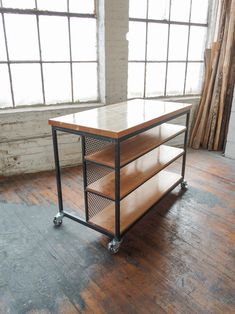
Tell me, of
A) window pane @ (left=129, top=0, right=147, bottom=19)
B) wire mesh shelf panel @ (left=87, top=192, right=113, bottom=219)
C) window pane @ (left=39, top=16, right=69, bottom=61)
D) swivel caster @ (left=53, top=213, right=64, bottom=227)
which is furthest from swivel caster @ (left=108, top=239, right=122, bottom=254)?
window pane @ (left=129, top=0, right=147, bottom=19)

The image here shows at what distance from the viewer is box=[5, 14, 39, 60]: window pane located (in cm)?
297

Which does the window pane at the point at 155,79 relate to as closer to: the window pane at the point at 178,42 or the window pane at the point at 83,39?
the window pane at the point at 178,42

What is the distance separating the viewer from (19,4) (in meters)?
2.94

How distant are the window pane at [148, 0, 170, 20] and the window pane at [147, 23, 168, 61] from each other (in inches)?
4.2

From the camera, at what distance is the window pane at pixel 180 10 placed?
156 inches

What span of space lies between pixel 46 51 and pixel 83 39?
521 millimetres

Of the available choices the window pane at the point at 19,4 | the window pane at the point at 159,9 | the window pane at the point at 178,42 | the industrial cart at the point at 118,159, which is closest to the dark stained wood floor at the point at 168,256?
the industrial cart at the point at 118,159

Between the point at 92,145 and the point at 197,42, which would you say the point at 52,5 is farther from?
the point at 197,42

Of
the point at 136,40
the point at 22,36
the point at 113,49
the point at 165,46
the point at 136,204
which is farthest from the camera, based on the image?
the point at 165,46

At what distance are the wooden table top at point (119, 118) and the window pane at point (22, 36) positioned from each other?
1.38 metres

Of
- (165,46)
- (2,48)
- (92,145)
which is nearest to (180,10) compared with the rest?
(165,46)

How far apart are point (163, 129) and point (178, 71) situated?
6.50 ft

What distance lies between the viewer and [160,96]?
14.0 feet

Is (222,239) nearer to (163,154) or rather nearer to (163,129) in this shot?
(163,154)
